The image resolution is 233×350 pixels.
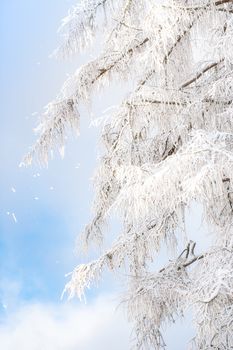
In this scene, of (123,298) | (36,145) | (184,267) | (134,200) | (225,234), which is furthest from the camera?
(36,145)

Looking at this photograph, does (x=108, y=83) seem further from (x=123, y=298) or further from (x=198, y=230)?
(x=123, y=298)

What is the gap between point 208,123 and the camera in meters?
3.78

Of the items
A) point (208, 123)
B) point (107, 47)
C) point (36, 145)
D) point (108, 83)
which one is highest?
point (107, 47)

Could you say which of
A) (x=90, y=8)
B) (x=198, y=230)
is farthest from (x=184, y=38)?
(x=198, y=230)

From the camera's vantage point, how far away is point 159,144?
4273 millimetres

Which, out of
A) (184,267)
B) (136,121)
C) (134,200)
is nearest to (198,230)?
(184,267)

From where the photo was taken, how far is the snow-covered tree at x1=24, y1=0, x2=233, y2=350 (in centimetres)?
279

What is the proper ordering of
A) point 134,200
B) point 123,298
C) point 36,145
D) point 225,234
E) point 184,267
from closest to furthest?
point 134,200
point 225,234
point 123,298
point 184,267
point 36,145

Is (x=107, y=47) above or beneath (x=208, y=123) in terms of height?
above

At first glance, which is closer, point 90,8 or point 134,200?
point 134,200

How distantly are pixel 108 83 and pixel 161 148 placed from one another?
0.66 m

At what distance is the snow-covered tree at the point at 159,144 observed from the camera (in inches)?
110

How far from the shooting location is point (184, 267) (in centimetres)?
402

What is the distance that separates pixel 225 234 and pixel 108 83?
1.65 metres
